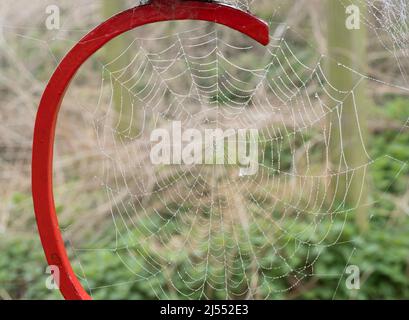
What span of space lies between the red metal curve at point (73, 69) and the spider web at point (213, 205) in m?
0.68

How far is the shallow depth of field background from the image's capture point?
1637mm

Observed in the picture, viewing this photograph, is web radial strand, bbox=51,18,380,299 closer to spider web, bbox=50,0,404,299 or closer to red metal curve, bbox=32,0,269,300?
spider web, bbox=50,0,404,299

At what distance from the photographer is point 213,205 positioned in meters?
1.54

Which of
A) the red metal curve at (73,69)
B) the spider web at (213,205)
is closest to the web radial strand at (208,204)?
the spider web at (213,205)

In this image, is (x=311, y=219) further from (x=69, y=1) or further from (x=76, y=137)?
(x=69, y=1)

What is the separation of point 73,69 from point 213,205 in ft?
2.65

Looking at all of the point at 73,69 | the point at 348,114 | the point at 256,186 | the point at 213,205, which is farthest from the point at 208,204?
the point at 73,69

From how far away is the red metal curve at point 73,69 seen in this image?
0.77 meters

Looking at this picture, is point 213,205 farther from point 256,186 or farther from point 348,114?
point 348,114

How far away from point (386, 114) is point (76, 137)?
1.00 m

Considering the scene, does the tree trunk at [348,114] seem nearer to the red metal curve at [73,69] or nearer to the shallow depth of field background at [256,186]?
the shallow depth of field background at [256,186]

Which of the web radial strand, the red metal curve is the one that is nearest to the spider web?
the web radial strand

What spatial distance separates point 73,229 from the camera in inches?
71.4
